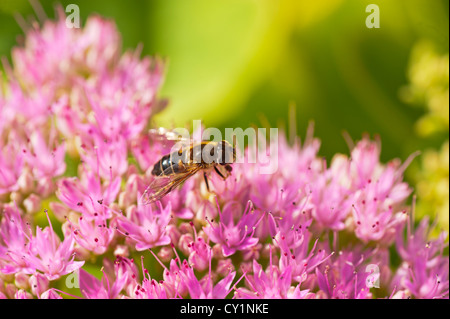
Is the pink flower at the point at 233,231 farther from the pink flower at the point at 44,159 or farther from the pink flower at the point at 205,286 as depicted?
the pink flower at the point at 44,159

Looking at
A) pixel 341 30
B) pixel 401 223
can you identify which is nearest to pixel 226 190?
pixel 401 223

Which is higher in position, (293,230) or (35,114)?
(35,114)

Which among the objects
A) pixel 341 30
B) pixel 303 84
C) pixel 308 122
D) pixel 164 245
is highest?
pixel 341 30

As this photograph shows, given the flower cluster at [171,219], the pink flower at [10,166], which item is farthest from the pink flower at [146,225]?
the pink flower at [10,166]

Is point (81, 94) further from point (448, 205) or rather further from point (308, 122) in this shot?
point (448, 205)

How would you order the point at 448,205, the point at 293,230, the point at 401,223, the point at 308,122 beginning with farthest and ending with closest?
the point at 308,122
the point at 448,205
the point at 401,223
the point at 293,230

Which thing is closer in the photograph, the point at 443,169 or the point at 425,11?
the point at 443,169

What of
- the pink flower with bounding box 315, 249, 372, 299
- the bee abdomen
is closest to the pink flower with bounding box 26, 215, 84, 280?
the bee abdomen

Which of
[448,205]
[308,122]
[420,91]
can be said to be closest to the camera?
[448,205]
